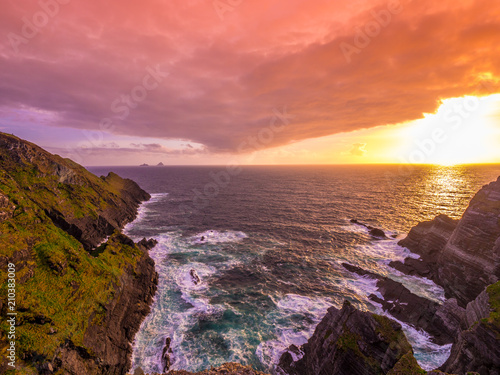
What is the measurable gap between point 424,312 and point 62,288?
4759 centimetres

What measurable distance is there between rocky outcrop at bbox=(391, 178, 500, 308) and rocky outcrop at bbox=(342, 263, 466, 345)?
284 inches

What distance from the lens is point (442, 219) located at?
44781mm

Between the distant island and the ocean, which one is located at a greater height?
the distant island

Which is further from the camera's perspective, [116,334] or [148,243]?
[148,243]

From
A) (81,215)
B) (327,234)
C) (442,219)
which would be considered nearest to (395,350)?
(442,219)

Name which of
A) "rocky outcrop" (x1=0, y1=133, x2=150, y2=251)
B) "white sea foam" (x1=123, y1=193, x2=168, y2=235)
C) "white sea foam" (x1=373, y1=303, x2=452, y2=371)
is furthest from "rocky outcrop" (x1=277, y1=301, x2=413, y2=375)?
"white sea foam" (x1=123, y1=193, x2=168, y2=235)

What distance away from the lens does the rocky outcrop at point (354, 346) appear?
17.5 meters

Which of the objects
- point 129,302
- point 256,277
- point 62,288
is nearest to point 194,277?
point 129,302

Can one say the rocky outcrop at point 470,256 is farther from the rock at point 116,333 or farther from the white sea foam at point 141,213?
the white sea foam at point 141,213

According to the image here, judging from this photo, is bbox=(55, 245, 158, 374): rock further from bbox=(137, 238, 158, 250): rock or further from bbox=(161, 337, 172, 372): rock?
bbox=(137, 238, 158, 250): rock

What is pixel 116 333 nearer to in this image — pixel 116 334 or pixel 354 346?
pixel 116 334

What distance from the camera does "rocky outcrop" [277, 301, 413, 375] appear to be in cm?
1745

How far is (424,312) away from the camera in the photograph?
29.6 metres

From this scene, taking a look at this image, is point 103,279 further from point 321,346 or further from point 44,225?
point 321,346
